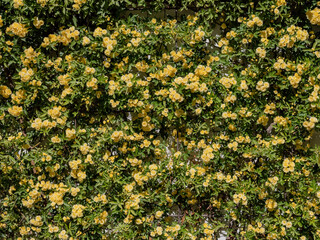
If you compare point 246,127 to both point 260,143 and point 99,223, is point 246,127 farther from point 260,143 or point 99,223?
point 99,223

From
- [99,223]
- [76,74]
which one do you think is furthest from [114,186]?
[76,74]

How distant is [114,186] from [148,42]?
1.38 metres

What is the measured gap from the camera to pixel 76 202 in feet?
10.2

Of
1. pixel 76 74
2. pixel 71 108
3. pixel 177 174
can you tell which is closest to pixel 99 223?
pixel 177 174

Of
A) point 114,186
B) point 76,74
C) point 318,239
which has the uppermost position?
point 76,74

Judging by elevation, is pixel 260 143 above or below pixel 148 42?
below

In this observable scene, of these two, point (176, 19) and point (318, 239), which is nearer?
point (318, 239)

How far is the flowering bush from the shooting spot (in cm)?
299

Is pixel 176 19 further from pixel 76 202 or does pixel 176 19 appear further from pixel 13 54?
pixel 76 202

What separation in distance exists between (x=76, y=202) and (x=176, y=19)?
A: 198cm

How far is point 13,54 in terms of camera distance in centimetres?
306

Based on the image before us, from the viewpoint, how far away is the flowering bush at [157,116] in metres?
2.99

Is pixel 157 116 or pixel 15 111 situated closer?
pixel 15 111

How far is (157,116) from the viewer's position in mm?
3178
